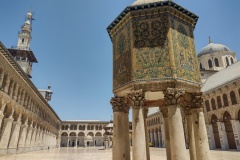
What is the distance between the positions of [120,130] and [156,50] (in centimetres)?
299

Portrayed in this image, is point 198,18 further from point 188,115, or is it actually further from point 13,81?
point 13,81

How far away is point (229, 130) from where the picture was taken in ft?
Result: 79.1

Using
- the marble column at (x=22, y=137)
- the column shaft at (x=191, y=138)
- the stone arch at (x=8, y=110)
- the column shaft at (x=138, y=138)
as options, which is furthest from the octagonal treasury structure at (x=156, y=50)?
the marble column at (x=22, y=137)

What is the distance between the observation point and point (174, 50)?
20.6 ft

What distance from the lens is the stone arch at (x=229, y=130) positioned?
77.8 ft

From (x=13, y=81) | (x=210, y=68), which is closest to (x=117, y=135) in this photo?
(x=13, y=81)

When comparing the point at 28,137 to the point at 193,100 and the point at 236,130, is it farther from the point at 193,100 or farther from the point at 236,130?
the point at 236,130

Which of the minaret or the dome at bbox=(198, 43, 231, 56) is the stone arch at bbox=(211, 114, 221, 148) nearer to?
the dome at bbox=(198, 43, 231, 56)

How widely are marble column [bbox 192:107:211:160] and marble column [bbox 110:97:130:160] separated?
7.58 ft

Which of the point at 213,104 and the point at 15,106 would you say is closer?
the point at 15,106

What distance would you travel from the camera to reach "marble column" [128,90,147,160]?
5.23 metres

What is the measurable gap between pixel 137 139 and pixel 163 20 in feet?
13.4

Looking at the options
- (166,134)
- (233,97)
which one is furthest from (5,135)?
(233,97)

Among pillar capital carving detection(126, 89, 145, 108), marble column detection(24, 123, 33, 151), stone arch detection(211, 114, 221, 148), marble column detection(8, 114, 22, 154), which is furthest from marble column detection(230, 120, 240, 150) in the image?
marble column detection(24, 123, 33, 151)
